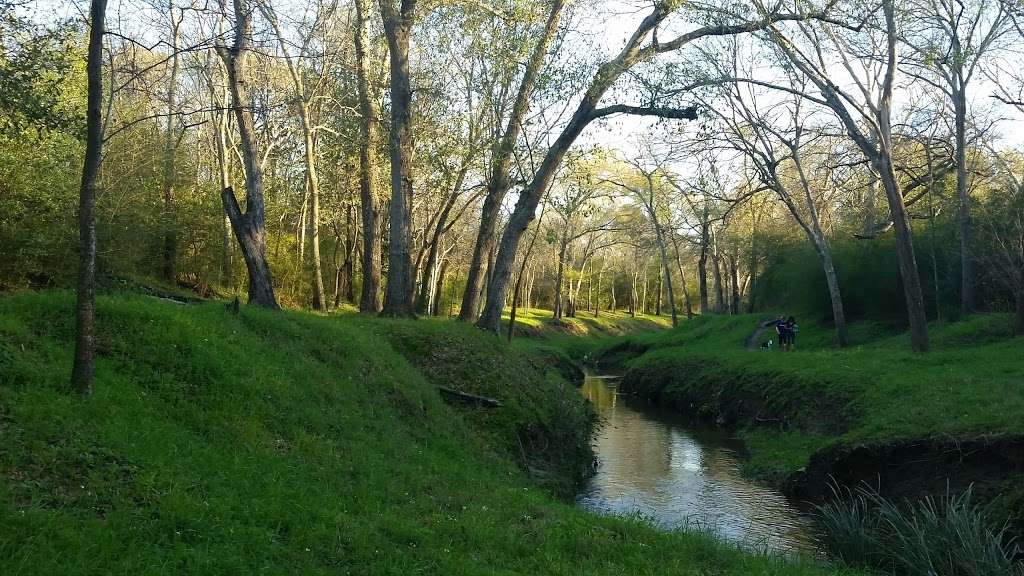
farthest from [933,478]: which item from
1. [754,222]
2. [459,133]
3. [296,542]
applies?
[754,222]

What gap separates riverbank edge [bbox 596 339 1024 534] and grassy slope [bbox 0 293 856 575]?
4.95 metres

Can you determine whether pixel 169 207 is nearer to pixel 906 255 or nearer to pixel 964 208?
pixel 906 255

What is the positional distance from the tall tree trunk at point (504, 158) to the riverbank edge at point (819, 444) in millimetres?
8328

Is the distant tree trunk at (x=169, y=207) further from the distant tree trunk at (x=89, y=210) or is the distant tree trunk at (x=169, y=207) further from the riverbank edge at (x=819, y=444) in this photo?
the riverbank edge at (x=819, y=444)

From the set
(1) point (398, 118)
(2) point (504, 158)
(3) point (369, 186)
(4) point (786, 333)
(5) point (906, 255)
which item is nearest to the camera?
(1) point (398, 118)

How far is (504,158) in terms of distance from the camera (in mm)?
18641

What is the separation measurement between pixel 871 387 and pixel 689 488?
569cm

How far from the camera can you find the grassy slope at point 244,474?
556cm

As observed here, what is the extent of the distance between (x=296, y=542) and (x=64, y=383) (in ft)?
9.42

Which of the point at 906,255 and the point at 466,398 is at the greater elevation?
the point at 906,255

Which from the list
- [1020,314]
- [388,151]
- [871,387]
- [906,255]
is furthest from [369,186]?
[1020,314]

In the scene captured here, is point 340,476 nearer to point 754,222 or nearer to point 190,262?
point 190,262

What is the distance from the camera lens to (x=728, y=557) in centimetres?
786

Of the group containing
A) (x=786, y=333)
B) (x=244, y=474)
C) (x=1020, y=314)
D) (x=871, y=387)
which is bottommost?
(x=244, y=474)
